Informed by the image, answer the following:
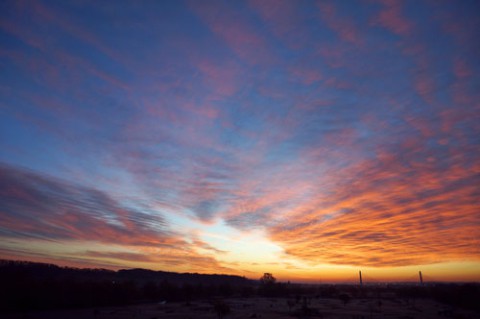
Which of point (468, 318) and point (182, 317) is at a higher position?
point (468, 318)

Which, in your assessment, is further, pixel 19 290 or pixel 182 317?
pixel 19 290

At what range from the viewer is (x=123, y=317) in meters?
43.3

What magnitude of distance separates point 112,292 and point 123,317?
1092 inches

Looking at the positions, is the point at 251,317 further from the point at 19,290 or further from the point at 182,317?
the point at 19,290

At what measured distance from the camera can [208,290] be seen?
324ft

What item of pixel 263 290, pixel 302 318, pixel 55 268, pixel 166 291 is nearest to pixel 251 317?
pixel 302 318

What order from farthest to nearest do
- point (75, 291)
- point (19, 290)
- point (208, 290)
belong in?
point (208, 290) < point (75, 291) < point (19, 290)

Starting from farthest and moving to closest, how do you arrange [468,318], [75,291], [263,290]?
[263,290] < [75,291] < [468,318]

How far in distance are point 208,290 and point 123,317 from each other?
194ft

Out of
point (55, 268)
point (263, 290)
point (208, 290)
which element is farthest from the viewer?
point (55, 268)

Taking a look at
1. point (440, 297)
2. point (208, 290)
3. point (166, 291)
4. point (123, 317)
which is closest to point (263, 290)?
point (208, 290)

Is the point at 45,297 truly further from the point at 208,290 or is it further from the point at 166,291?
the point at 208,290

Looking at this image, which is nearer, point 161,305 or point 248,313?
point 248,313

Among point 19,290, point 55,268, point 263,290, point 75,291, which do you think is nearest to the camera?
point 19,290
